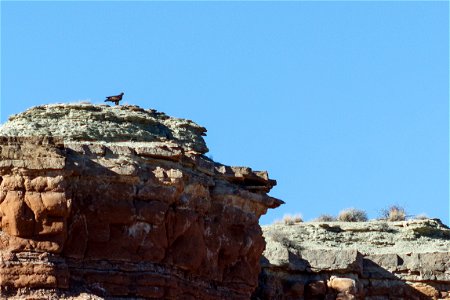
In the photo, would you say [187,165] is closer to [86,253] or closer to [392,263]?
[86,253]

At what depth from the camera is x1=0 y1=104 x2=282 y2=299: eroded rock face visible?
129 feet

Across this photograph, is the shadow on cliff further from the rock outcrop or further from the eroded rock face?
the eroded rock face

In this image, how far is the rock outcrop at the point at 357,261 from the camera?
52594 millimetres

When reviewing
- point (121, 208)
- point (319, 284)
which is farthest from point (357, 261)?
point (121, 208)

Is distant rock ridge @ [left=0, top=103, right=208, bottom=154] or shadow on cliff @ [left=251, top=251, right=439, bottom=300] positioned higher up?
distant rock ridge @ [left=0, top=103, right=208, bottom=154]

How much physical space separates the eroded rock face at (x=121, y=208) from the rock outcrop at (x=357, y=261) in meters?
5.84

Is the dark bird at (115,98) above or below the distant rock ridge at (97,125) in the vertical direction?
above

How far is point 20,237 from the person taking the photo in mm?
39094

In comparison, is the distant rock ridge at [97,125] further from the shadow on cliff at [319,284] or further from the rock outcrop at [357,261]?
the shadow on cliff at [319,284]

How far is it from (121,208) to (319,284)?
45.0 feet

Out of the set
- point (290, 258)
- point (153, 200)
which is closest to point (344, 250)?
point (290, 258)

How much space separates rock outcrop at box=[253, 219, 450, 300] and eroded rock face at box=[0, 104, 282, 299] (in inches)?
230

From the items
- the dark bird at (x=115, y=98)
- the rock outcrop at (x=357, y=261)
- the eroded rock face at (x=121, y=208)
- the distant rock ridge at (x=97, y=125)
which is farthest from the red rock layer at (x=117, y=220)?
the rock outcrop at (x=357, y=261)

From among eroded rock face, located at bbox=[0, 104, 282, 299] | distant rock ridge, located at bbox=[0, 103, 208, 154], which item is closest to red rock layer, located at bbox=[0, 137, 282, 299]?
eroded rock face, located at bbox=[0, 104, 282, 299]
